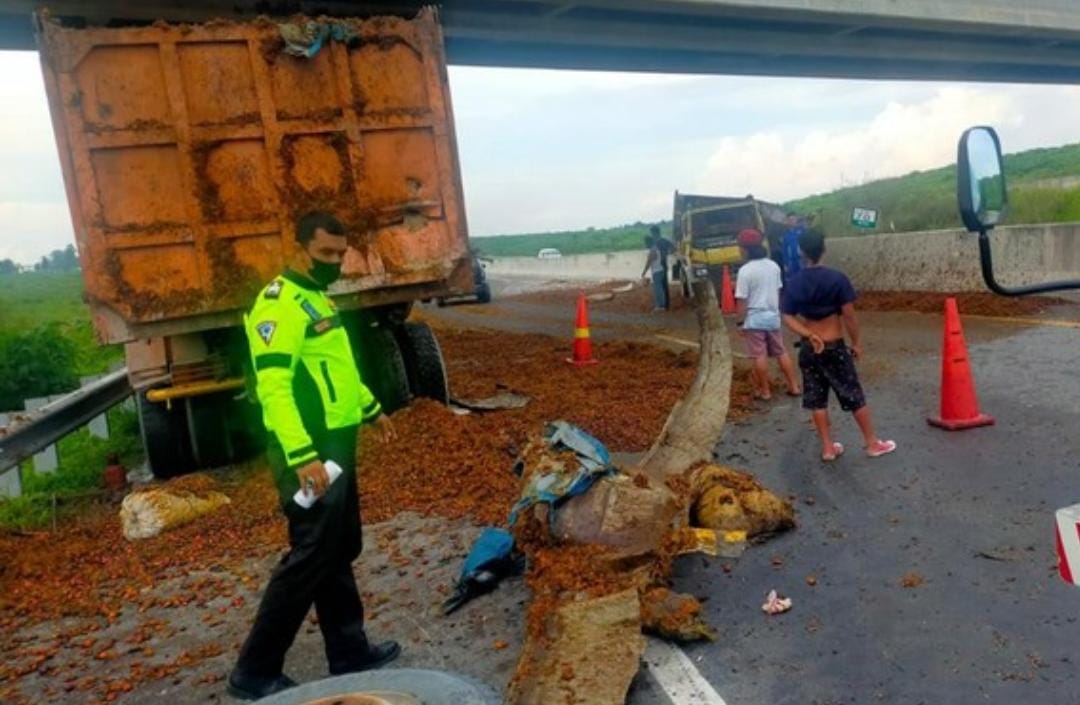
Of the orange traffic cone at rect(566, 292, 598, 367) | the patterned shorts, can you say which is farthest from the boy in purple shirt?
the orange traffic cone at rect(566, 292, 598, 367)

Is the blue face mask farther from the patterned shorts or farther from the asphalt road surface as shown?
the patterned shorts

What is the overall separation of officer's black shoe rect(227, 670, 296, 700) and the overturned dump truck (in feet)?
12.3

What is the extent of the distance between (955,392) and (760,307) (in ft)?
7.59

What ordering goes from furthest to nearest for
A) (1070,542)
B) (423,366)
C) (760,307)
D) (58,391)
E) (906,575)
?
1. (58,391)
2. (760,307)
3. (423,366)
4. (906,575)
5. (1070,542)

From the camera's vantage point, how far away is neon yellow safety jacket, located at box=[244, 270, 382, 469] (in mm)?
3619

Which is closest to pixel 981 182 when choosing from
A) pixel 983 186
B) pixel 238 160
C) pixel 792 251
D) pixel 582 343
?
pixel 983 186

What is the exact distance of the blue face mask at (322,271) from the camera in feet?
12.8

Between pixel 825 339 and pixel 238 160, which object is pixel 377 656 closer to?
pixel 825 339

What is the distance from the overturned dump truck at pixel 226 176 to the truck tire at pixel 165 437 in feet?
0.04

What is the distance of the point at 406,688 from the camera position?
10.1 feet

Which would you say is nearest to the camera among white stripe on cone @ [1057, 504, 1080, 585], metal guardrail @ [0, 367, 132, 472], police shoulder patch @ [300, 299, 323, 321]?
white stripe on cone @ [1057, 504, 1080, 585]

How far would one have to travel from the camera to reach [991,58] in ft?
82.9

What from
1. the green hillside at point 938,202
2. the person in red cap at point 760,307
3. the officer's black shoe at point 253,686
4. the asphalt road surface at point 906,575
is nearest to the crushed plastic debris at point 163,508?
the officer's black shoe at point 253,686

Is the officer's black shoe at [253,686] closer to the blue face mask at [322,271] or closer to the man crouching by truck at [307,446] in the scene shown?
the man crouching by truck at [307,446]
